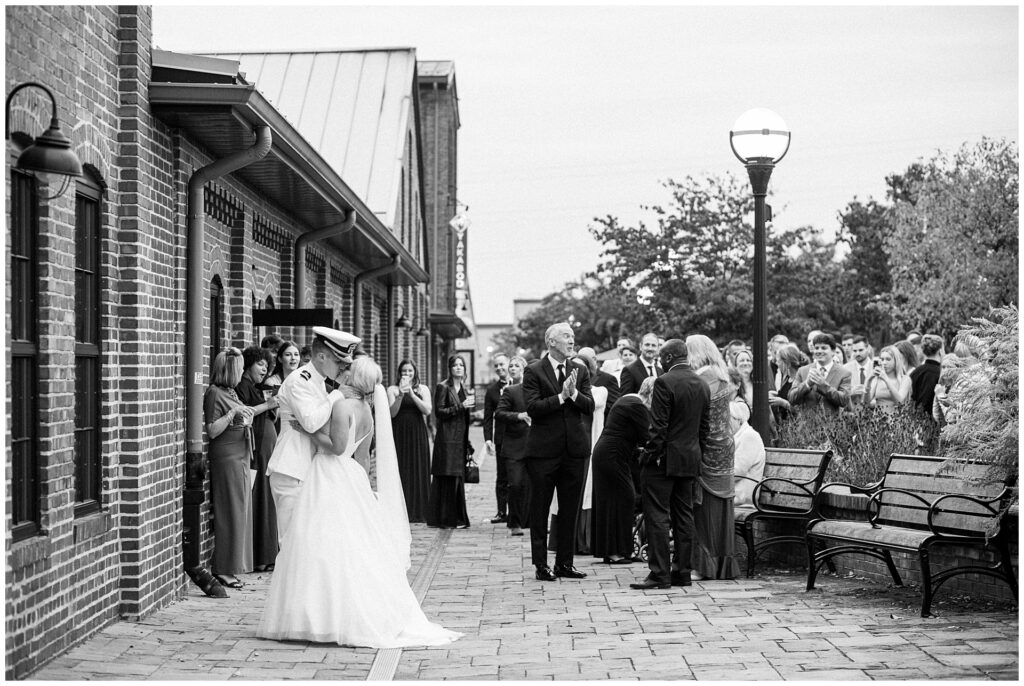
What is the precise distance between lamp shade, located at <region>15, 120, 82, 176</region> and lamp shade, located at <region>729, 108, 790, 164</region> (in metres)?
7.50

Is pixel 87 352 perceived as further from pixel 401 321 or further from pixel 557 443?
pixel 401 321

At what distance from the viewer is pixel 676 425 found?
32.8 feet

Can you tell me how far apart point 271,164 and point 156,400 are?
10.4 ft

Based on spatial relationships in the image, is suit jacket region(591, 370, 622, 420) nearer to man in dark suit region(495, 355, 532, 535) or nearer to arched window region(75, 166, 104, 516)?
man in dark suit region(495, 355, 532, 535)

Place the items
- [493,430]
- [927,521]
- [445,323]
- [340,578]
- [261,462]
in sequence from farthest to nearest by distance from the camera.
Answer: [445,323] → [493,430] → [261,462] → [927,521] → [340,578]

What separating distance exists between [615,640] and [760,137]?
19.3ft

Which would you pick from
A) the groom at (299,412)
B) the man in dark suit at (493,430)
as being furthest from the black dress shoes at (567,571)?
A: the man in dark suit at (493,430)

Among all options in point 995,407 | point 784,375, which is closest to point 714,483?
point 995,407

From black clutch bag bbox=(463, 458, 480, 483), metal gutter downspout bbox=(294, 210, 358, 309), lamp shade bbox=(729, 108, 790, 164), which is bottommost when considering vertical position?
black clutch bag bbox=(463, 458, 480, 483)

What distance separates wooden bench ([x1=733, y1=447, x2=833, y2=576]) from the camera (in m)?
10.4

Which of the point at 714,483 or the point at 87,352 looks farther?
the point at 714,483

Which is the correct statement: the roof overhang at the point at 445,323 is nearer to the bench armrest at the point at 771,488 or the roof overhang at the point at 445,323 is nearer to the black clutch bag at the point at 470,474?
the black clutch bag at the point at 470,474

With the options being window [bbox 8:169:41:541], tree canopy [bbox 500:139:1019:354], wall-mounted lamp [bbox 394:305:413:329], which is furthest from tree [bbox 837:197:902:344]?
window [bbox 8:169:41:541]

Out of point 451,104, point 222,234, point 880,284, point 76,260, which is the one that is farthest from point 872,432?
point 880,284
